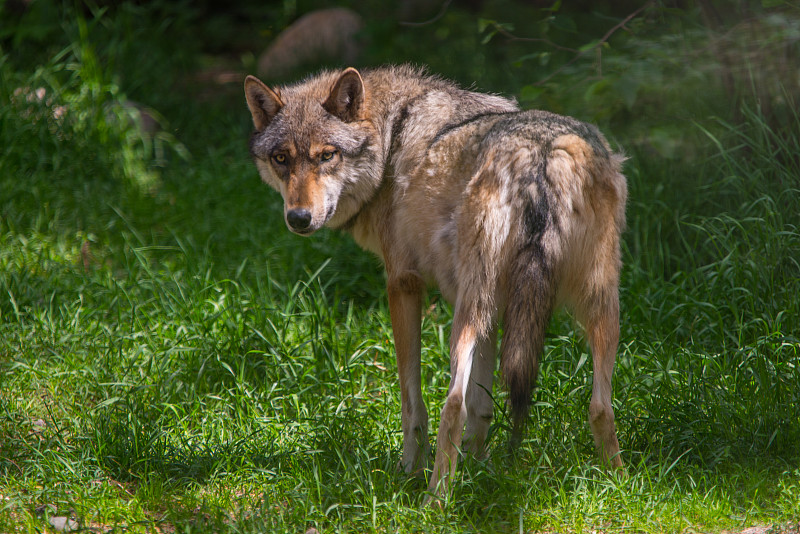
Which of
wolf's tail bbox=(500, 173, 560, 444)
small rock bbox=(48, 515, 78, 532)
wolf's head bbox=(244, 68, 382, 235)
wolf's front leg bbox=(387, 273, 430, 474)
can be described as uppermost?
wolf's head bbox=(244, 68, 382, 235)

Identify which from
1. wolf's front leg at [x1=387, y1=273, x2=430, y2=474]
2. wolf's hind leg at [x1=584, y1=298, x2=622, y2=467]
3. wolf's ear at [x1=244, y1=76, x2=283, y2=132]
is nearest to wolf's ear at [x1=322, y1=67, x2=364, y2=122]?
wolf's ear at [x1=244, y1=76, x2=283, y2=132]

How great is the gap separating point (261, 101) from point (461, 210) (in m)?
1.34

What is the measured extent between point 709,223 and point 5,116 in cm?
566

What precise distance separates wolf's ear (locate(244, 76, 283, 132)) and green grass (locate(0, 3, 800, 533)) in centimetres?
124

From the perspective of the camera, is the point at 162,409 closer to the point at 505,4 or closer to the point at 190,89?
the point at 190,89

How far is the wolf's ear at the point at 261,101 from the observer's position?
3.76 meters

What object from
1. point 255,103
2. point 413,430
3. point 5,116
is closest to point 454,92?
point 255,103

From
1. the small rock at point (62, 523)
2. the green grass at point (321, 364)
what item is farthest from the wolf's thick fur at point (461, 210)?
the small rock at point (62, 523)

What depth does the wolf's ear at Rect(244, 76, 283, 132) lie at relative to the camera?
3760 mm

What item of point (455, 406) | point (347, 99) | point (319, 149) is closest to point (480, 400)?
point (455, 406)

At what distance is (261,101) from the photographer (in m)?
3.82

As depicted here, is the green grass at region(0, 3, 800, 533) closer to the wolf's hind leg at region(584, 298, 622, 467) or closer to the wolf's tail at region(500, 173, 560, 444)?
the wolf's hind leg at region(584, 298, 622, 467)

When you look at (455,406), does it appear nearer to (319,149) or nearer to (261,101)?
(319,149)

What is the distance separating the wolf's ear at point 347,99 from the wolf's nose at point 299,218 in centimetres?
57
